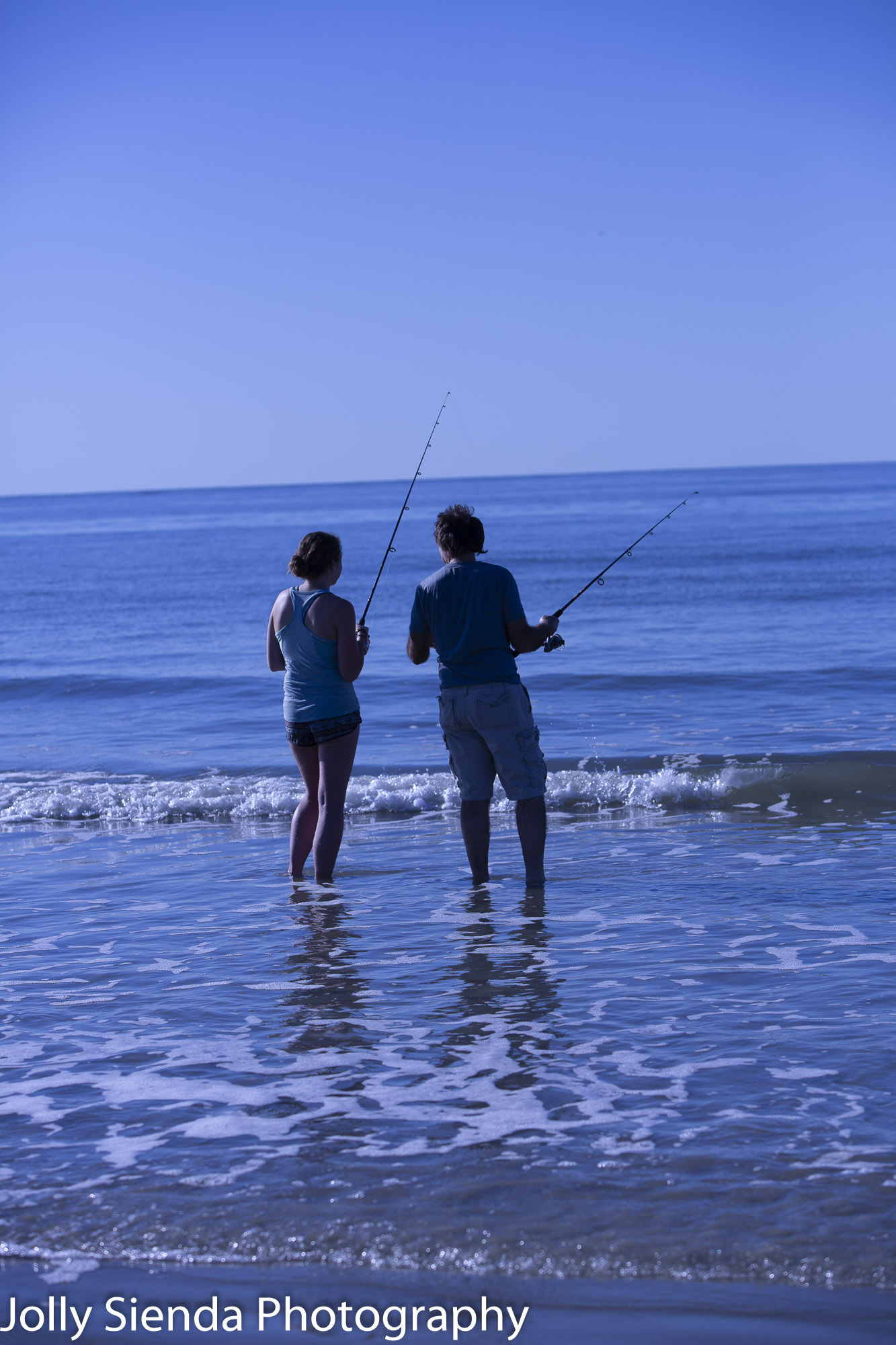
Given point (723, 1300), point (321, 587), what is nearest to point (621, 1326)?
point (723, 1300)

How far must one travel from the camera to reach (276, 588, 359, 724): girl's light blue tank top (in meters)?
5.22

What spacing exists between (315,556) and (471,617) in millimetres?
745

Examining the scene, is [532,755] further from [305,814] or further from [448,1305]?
[448,1305]

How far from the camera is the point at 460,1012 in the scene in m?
3.96

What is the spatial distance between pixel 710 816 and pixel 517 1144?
490 cm

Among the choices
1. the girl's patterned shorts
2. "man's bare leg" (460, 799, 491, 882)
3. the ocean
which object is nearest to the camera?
the ocean

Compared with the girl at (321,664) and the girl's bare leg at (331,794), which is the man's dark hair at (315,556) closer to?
the girl at (321,664)

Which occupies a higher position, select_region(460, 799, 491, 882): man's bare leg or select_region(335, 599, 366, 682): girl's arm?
select_region(335, 599, 366, 682): girl's arm

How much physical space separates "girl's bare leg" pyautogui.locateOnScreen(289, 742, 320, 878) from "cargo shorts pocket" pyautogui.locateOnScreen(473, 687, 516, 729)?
83cm

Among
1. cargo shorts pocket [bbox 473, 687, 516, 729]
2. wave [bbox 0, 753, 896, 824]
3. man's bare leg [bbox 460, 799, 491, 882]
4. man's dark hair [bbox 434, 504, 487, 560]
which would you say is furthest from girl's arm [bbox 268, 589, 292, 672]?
wave [bbox 0, 753, 896, 824]

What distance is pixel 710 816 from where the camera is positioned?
24.9 ft

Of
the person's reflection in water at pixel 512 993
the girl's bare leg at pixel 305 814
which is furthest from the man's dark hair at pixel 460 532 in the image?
the person's reflection in water at pixel 512 993

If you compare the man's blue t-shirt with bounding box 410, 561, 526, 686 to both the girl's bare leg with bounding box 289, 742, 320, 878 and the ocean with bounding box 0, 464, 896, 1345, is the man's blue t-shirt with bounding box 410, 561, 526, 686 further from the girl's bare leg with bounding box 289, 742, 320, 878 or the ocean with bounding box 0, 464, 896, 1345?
the ocean with bounding box 0, 464, 896, 1345

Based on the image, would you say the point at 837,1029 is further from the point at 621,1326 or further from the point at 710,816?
the point at 710,816
